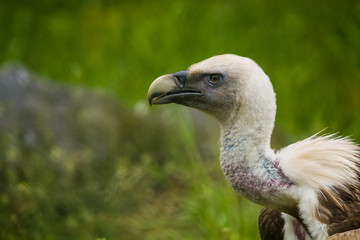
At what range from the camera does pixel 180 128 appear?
209 inches

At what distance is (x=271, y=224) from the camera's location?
304 centimetres

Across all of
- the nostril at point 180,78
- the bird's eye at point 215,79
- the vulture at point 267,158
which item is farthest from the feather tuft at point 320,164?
the nostril at point 180,78

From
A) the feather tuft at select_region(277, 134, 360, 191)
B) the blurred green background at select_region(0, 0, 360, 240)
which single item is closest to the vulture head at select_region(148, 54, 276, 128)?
the feather tuft at select_region(277, 134, 360, 191)

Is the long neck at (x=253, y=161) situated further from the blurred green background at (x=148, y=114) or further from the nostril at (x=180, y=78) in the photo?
the blurred green background at (x=148, y=114)

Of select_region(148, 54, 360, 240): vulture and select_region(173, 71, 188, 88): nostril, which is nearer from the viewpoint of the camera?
select_region(148, 54, 360, 240): vulture

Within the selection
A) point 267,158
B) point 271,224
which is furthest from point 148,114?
point 267,158

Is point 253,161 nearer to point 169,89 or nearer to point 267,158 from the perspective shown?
point 267,158

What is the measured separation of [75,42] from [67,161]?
3956 mm

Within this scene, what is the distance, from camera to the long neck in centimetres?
266

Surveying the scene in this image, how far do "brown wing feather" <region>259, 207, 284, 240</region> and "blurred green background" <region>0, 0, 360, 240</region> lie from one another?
52cm

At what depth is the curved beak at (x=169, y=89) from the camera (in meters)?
2.82

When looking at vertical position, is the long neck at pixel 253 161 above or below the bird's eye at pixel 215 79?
below

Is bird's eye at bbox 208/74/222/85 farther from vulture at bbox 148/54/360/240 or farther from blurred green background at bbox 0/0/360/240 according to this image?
blurred green background at bbox 0/0/360/240

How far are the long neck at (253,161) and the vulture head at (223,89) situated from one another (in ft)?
0.11
